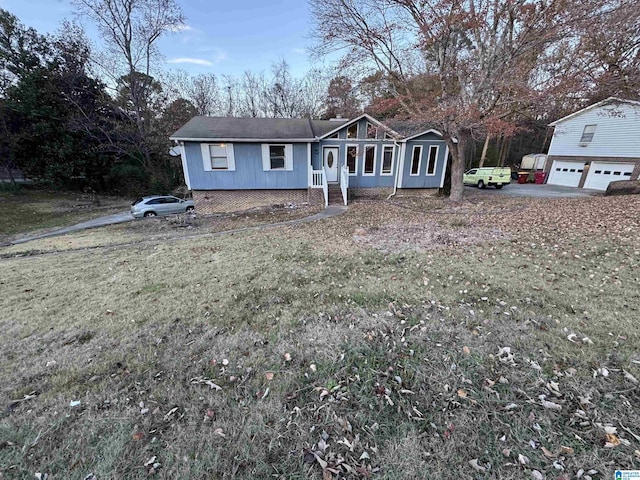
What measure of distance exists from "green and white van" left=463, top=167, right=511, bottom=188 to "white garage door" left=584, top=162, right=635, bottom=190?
4509mm

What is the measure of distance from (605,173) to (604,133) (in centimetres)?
252

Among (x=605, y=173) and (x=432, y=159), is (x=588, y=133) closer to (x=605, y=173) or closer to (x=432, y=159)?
(x=605, y=173)

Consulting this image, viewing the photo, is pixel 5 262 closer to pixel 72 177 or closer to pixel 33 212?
pixel 33 212

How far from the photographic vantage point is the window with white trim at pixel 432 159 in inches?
611

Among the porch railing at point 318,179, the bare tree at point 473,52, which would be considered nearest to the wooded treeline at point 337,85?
the bare tree at point 473,52

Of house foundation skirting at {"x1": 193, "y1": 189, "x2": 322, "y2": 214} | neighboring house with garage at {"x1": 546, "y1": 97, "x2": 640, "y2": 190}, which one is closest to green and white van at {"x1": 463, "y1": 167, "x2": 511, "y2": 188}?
neighboring house with garage at {"x1": 546, "y1": 97, "x2": 640, "y2": 190}

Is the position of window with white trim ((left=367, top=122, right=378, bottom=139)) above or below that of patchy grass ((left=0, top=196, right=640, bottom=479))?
above

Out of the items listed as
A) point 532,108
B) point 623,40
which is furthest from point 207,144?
point 623,40

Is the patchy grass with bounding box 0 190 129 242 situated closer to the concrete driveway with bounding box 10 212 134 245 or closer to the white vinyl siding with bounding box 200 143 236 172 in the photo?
the concrete driveway with bounding box 10 212 134 245

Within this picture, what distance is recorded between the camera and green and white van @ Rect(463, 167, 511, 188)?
65.0 ft

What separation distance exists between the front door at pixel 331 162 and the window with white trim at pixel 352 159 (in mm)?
702

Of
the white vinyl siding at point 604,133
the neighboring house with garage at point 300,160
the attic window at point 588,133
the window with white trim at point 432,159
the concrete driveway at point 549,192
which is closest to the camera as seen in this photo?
the neighboring house with garage at point 300,160

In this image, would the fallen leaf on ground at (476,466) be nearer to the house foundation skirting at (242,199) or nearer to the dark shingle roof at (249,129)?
the house foundation skirting at (242,199)

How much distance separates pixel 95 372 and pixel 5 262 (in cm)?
817
